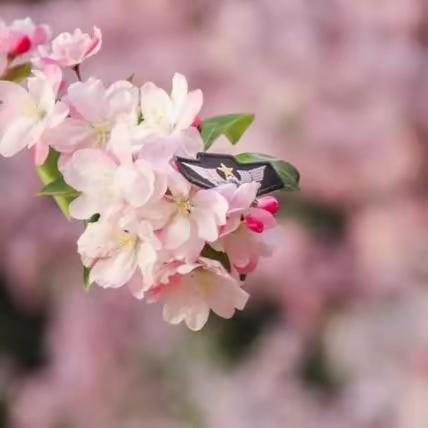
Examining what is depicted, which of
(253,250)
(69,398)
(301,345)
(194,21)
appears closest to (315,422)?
(301,345)

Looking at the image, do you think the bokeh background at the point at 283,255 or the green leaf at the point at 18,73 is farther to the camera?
the bokeh background at the point at 283,255

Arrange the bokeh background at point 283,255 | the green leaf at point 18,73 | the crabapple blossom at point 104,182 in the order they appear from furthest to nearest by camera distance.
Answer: the bokeh background at point 283,255 < the green leaf at point 18,73 < the crabapple blossom at point 104,182

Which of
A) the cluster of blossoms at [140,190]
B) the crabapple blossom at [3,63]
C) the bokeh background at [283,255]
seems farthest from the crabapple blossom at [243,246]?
the bokeh background at [283,255]

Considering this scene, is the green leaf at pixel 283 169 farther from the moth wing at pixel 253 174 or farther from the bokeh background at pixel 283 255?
the bokeh background at pixel 283 255

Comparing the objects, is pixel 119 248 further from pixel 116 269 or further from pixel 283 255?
pixel 283 255

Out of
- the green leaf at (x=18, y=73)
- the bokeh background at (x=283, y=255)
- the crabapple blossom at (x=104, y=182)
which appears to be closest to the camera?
the crabapple blossom at (x=104, y=182)

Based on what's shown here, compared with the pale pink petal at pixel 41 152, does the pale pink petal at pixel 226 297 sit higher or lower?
lower

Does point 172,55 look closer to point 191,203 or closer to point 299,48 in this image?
point 299,48

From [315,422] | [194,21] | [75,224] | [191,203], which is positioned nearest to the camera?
[191,203]
